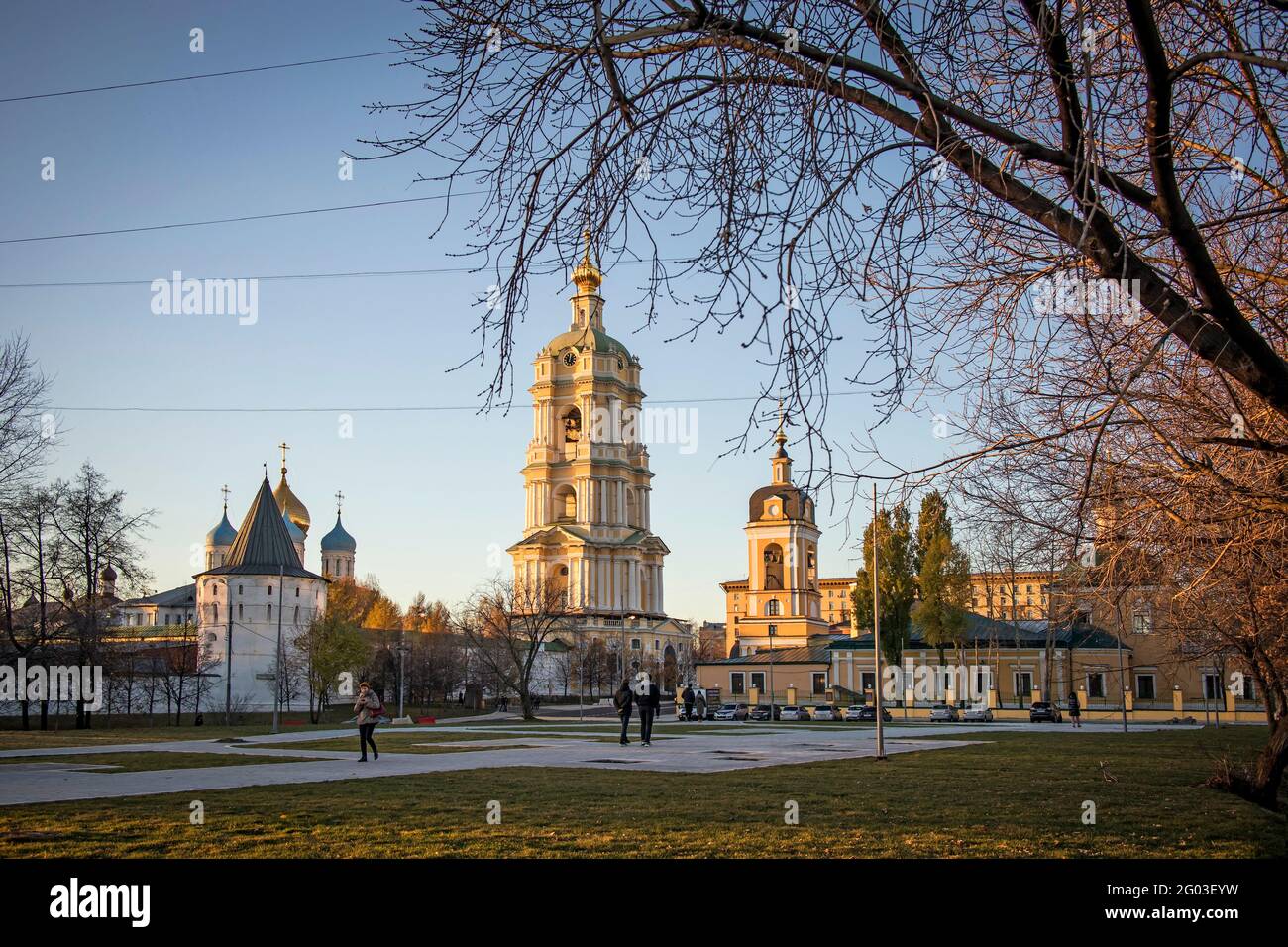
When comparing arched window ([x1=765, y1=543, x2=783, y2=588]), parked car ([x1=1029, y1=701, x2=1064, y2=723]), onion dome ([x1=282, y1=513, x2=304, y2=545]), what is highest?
onion dome ([x1=282, y1=513, x2=304, y2=545])

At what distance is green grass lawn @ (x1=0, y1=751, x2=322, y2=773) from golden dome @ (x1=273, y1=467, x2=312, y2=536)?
326 ft

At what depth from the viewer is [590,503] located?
326ft

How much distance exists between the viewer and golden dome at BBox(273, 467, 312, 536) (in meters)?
118

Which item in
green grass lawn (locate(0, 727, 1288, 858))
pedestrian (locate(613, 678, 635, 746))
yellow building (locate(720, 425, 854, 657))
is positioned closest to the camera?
green grass lawn (locate(0, 727, 1288, 858))

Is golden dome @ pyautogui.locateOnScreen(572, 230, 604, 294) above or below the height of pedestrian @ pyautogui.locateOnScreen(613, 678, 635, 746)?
above

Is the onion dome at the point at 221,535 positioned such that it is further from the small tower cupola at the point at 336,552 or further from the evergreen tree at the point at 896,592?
the evergreen tree at the point at 896,592

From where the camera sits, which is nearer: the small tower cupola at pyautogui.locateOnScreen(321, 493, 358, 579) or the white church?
the white church

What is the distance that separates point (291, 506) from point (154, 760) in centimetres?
10387

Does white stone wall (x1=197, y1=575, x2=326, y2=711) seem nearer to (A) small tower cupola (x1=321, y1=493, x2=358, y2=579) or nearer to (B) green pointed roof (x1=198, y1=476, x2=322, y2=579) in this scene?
(B) green pointed roof (x1=198, y1=476, x2=322, y2=579)

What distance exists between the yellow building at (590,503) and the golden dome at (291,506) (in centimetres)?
3114

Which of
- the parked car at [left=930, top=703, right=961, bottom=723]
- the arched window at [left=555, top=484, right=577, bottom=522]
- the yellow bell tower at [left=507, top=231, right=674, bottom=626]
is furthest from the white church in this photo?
the parked car at [left=930, top=703, right=961, bottom=723]

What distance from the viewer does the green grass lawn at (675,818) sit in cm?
841
